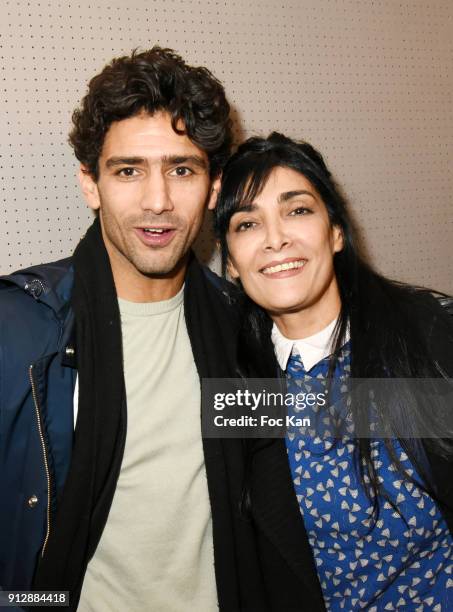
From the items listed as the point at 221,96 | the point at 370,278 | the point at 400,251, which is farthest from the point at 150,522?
the point at 400,251

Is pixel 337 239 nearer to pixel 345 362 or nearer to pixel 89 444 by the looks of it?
pixel 345 362

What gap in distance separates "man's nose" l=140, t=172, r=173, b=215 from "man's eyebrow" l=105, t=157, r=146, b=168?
0.15 ft

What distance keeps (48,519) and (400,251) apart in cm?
169

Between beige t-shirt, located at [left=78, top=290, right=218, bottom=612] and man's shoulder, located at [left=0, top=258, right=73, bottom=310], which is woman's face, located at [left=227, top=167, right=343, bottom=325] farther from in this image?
man's shoulder, located at [left=0, top=258, right=73, bottom=310]

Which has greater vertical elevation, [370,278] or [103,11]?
[103,11]

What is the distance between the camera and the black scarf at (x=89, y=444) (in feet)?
4.70

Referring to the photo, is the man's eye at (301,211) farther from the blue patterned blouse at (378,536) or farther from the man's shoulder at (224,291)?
the blue patterned blouse at (378,536)

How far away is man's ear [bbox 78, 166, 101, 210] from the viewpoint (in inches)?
66.3

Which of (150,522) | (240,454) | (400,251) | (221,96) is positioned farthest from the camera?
(400,251)

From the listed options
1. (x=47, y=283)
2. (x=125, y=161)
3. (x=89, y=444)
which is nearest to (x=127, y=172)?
(x=125, y=161)

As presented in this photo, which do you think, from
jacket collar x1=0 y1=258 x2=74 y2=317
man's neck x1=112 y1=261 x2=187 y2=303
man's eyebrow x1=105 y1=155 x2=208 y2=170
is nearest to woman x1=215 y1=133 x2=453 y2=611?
man's eyebrow x1=105 y1=155 x2=208 y2=170

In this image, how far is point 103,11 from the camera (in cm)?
182

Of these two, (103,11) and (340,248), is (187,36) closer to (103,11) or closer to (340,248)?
(103,11)

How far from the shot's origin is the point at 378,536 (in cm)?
140
